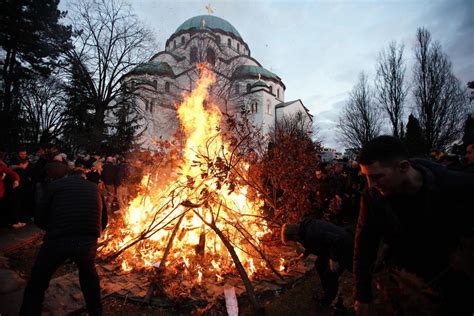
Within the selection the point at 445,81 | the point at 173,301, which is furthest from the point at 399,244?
the point at 445,81

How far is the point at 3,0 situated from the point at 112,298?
26.2m

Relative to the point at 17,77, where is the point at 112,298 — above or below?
below

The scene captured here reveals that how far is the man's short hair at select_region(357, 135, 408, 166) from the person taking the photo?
2.02 meters

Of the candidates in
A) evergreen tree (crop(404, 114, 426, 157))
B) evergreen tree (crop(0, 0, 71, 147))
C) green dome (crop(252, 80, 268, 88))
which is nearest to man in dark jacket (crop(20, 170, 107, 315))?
evergreen tree (crop(0, 0, 71, 147))

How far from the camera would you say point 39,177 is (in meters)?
8.85

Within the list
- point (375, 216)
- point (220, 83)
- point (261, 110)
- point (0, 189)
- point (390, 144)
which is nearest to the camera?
point (390, 144)

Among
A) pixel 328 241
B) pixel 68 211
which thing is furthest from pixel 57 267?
pixel 328 241

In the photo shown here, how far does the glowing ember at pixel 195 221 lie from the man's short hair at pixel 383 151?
10.7 ft

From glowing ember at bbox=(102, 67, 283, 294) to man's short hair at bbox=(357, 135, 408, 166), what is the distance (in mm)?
3263

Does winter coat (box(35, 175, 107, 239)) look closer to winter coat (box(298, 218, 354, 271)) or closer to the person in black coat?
the person in black coat

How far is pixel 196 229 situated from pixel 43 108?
36.2 m

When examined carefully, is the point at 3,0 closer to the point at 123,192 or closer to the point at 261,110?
the point at 123,192

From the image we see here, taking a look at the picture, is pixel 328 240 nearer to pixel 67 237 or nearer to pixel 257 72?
pixel 67 237

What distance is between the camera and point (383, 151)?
6.70 feet
